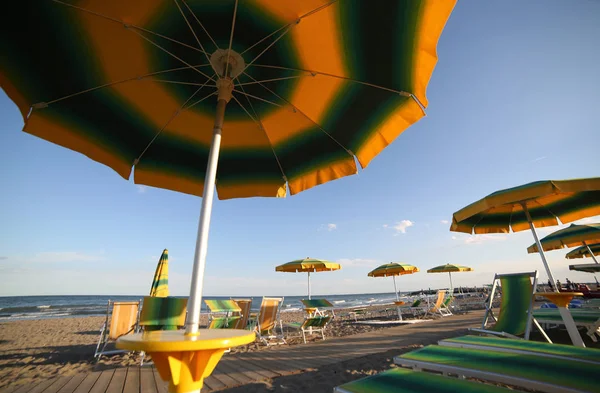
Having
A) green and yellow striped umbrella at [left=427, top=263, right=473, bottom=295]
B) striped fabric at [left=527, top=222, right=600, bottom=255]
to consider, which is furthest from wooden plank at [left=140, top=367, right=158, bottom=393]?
green and yellow striped umbrella at [left=427, top=263, right=473, bottom=295]

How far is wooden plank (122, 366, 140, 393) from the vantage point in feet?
9.77

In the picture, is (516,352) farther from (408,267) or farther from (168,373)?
(408,267)

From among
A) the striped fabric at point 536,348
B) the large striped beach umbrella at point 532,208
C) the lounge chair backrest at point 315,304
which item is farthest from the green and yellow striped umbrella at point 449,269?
the striped fabric at point 536,348

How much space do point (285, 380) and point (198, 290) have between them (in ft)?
9.02

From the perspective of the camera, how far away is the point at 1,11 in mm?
1624

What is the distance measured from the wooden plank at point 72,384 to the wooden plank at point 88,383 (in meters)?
0.05

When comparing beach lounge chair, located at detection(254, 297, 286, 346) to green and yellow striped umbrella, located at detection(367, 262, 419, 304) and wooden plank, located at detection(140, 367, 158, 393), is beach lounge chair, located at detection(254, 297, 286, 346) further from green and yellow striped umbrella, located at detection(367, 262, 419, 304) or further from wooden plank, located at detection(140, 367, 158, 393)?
green and yellow striped umbrella, located at detection(367, 262, 419, 304)

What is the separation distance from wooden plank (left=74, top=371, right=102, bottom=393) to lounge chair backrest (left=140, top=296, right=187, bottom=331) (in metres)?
0.97

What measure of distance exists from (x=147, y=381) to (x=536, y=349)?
14.0ft

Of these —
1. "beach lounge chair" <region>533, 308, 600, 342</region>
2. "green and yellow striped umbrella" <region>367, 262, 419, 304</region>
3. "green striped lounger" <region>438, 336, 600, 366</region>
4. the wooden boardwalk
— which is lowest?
the wooden boardwalk

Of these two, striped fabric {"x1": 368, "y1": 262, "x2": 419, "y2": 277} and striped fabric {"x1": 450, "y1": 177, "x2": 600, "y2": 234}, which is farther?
striped fabric {"x1": 368, "y1": 262, "x2": 419, "y2": 277}

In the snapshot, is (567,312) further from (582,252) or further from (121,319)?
(582,252)

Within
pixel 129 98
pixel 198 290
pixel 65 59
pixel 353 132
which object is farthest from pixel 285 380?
pixel 65 59

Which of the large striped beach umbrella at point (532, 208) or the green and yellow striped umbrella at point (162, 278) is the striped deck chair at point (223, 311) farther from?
the large striped beach umbrella at point (532, 208)
